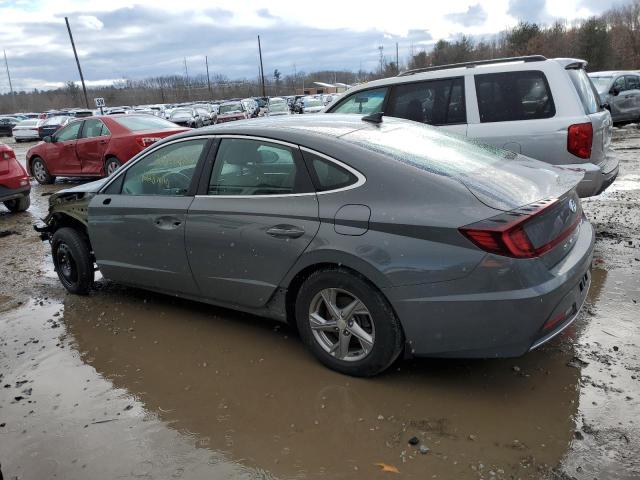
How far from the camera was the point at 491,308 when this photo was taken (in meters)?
2.76

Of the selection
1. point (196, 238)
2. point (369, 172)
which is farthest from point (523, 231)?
point (196, 238)

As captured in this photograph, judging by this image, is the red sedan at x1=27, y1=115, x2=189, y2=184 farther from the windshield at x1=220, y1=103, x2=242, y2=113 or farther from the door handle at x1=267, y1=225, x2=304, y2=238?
the windshield at x1=220, y1=103, x2=242, y2=113

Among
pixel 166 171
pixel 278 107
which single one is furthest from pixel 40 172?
pixel 278 107

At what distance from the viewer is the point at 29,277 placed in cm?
596

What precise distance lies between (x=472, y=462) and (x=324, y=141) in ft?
6.57

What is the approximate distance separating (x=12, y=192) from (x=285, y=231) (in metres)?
7.61

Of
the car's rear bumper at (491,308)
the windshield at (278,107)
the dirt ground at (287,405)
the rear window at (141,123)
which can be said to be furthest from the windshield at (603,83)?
the windshield at (278,107)

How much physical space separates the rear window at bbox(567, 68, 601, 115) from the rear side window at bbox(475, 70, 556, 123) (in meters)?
0.32

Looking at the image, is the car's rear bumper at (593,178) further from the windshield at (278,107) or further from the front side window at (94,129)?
the windshield at (278,107)

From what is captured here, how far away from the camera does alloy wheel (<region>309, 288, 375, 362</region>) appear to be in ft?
10.5

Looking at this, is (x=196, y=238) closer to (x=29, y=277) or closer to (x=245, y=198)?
(x=245, y=198)

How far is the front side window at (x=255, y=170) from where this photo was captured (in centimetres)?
347

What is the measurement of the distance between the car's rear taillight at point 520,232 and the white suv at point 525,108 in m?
2.67

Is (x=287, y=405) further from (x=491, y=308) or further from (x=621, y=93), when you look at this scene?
(x=621, y=93)
